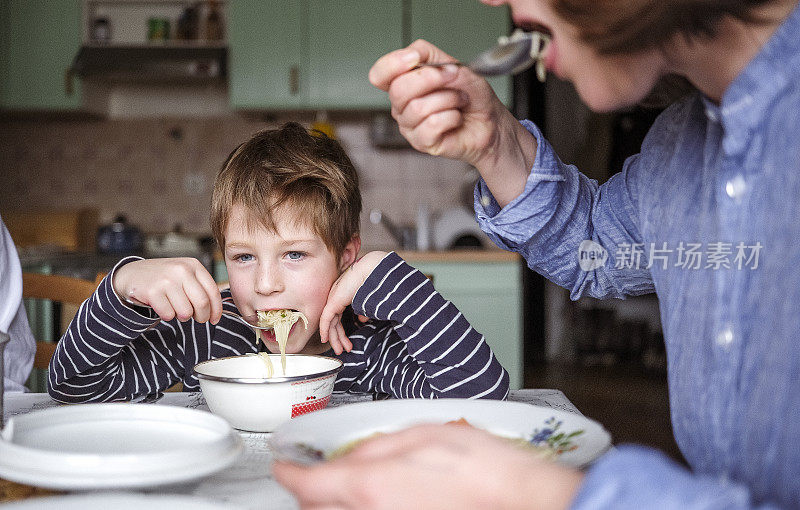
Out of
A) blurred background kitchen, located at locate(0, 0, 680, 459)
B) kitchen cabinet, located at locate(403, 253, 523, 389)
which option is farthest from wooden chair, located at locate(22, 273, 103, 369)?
kitchen cabinet, located at locate(403, 253, 523, 389)

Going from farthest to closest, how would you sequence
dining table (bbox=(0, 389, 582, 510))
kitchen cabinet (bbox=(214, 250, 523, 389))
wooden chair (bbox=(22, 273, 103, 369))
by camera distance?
1. kitchen cabinet (bbox=(214, 250, 523, 389))
2. wooden chair (bbox=(22, 273, 103, 369))
3. dining table (bbox=(0, 389, 582, 510))

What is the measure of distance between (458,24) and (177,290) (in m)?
2.69

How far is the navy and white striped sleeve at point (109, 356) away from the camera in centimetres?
95

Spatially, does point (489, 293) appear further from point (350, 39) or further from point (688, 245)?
point (688, 245)

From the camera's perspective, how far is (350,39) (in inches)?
129

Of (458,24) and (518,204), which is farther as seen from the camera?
(458,24)

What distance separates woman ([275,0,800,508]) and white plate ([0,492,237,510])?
62mm

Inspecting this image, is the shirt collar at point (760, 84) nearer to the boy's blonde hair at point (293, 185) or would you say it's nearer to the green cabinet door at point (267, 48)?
the boy's blonde hair at point (293, 185)

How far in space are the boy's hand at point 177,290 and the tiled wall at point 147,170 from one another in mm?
2653

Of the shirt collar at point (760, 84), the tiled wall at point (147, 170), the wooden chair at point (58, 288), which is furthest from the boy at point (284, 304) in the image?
the tiled wall at point (147, 170)

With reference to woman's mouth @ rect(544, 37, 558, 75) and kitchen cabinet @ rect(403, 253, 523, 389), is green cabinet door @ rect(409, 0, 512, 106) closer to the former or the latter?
kitchen cabinet @ rect(403, 253, 523, 389)

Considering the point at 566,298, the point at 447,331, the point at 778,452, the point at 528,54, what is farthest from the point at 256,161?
the point at 566,298

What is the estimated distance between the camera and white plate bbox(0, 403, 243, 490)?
49 centimetres

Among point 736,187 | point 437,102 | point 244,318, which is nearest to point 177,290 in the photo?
point 244,318
